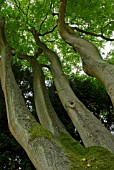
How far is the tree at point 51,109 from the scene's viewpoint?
13.5 ft

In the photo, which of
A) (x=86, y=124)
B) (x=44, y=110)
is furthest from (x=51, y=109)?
(x=86, y=124)

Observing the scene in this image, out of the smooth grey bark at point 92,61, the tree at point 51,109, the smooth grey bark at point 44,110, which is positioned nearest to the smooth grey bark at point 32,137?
the tree at point 51,109

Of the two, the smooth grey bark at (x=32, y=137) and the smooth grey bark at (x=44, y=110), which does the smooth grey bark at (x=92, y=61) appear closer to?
the smooth grey bark at (x=44, y=110)

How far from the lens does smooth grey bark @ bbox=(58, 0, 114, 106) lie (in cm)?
575

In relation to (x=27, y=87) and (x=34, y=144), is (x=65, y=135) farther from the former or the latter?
(x=27, y=87)

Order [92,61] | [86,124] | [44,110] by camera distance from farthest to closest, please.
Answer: [44,110] < [92,61] < [86,124]

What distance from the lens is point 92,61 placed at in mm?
6492

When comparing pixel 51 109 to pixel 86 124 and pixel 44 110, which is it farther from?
pixel 86 124

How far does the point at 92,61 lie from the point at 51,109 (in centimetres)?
182

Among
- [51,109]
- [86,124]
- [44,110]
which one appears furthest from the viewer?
[51,109]

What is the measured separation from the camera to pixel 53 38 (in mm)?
13570

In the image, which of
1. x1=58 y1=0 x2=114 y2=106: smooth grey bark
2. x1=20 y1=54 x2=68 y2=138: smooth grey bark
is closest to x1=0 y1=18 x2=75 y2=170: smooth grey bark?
x1=20 y1=54 x2=68 y2=138: smooth grey bark

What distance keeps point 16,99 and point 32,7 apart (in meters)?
6.93

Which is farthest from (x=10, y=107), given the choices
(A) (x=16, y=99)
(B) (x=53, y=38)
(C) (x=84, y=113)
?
(B) (x=53, y=38)
